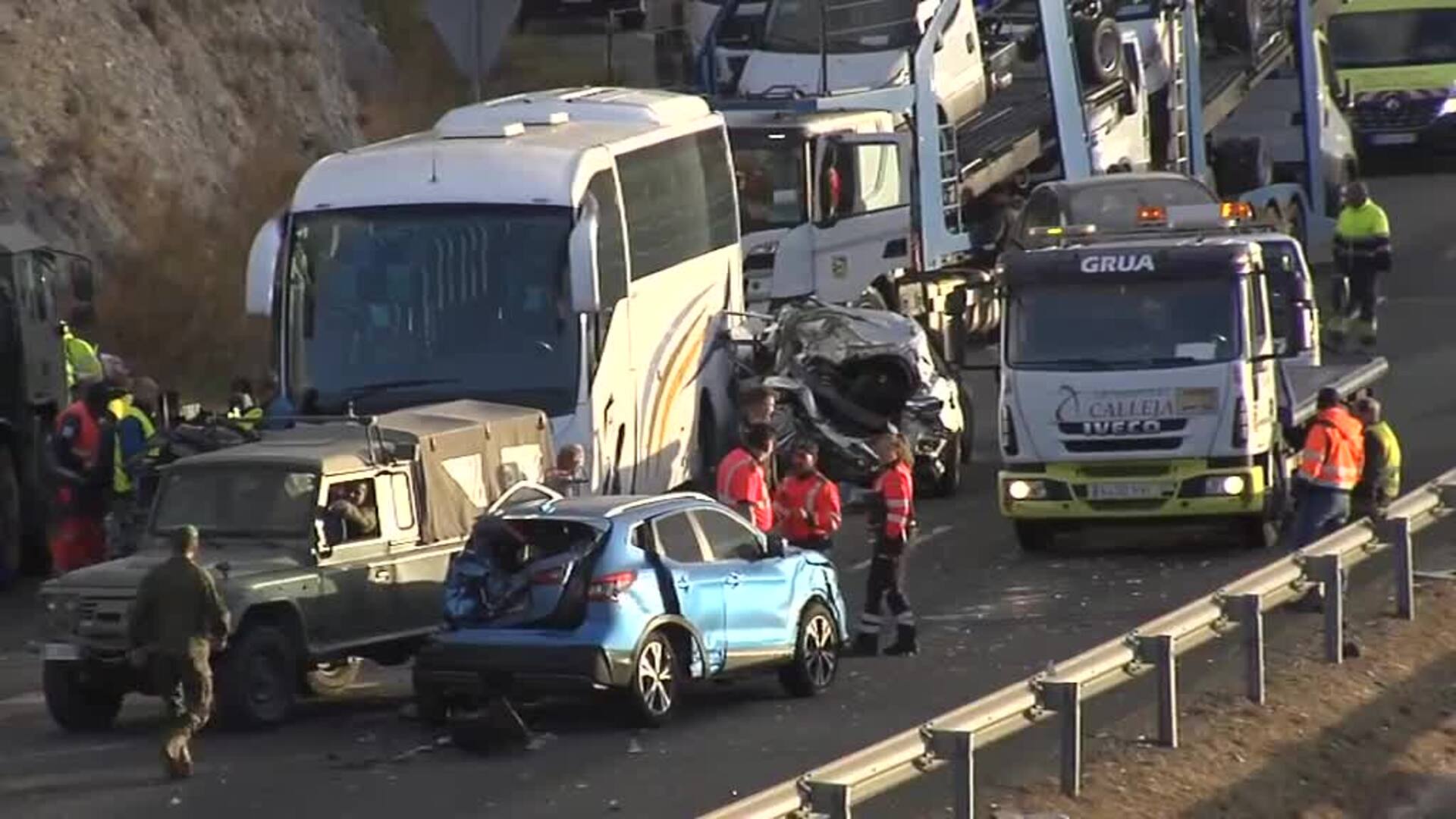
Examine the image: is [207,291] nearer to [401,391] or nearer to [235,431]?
[401,391]

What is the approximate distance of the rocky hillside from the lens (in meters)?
32.9

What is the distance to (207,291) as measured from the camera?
33125mm

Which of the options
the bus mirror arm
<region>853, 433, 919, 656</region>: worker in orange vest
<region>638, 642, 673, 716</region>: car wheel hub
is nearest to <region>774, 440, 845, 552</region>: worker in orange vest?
<region>853, 433, 919, 656</region>: worker in orange vest

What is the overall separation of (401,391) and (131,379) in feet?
8.87

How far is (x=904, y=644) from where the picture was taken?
21203 mm

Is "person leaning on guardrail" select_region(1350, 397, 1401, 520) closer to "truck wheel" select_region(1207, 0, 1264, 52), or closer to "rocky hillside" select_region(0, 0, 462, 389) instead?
"rocky hillside" select_region(0, 0, 462, 389)

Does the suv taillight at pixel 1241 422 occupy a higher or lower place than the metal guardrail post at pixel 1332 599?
higher

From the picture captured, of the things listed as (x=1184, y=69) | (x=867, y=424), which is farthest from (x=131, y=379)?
(x=1184, y=69)

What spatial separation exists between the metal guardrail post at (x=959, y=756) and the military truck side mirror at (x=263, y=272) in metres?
11.0

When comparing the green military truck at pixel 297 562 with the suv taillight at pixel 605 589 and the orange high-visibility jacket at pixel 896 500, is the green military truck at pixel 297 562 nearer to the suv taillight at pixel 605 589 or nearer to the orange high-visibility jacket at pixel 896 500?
the suv taillight at pixel 605 589

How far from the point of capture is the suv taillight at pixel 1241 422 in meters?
25.1

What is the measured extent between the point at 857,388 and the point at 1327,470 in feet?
19.8

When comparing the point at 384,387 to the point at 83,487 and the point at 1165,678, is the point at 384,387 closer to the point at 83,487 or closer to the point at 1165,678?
the point at 83,487

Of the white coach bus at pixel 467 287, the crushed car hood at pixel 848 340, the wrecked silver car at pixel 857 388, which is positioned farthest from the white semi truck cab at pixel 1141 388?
the white coach bus at pixel 467 287
